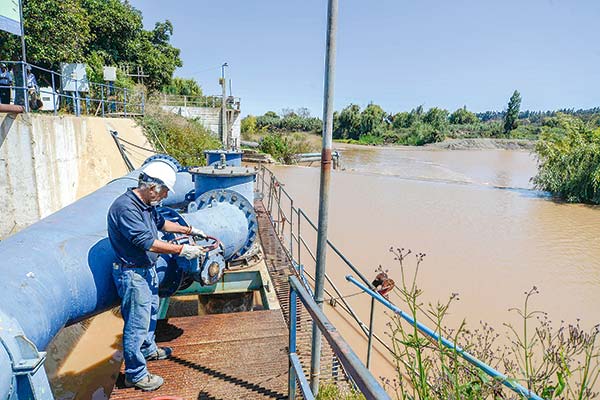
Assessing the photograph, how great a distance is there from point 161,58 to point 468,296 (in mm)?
20916

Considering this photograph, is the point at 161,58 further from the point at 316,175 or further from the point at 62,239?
the point at 62,239

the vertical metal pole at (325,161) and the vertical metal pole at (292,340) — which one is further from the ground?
the vertical metal pole at (325,161)

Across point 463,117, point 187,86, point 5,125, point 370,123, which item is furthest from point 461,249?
point 463,117

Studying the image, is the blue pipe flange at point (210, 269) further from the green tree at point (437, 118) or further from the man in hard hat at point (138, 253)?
the green tree at point (437, 118)

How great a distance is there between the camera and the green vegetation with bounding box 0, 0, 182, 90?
11.1 m

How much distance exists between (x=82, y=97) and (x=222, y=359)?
1340 centimetres

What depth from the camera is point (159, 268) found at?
306cm

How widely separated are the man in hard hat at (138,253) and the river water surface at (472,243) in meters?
3.76

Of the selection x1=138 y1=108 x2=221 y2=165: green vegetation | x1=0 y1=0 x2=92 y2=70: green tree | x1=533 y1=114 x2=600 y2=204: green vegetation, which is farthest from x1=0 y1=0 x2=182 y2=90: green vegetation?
x1=533 y1=114 x2=600 y2=204: green vegetation

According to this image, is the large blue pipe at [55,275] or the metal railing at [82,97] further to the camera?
the metal railing at [82,97]

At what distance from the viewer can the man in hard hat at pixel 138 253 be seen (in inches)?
99.3

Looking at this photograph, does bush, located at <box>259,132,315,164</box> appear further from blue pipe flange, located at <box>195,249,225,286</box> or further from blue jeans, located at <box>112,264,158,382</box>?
blue jeans, located at <box>112,264,158,382</box>

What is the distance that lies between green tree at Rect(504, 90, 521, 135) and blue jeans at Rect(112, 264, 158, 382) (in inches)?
3028

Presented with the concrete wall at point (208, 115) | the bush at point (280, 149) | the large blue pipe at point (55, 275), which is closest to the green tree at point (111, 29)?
the concrete wall at point (208, 115)
